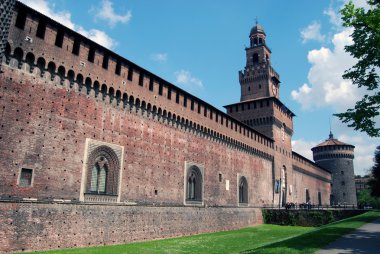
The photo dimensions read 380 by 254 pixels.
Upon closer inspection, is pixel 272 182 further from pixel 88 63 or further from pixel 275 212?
pixel 88 63

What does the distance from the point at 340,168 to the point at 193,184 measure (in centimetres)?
4430

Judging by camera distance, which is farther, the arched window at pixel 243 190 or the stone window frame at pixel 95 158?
the arched window at pixel 243 190

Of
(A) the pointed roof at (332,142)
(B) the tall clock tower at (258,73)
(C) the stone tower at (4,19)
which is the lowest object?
(C) the stone tower at (4,19)

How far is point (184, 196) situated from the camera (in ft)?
68.6

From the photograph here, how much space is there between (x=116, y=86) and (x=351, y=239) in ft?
42.2

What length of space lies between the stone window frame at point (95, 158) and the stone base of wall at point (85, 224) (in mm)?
405

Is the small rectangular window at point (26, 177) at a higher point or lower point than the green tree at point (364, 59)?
lower

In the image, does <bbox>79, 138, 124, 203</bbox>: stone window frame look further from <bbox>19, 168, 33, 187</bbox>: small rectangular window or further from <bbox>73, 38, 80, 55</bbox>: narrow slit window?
<bbox>73, 38, 80, 55</bbox>: narrow slit window

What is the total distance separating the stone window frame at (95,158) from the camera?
14570 millimetres

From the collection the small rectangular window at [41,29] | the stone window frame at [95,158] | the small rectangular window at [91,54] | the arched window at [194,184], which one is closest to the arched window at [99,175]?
the stone window frame at [95,158]

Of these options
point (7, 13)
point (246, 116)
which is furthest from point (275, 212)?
point (7, 13)

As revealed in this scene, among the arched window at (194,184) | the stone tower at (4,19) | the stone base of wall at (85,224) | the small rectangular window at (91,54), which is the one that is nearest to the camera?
the stone tower at (4,19)

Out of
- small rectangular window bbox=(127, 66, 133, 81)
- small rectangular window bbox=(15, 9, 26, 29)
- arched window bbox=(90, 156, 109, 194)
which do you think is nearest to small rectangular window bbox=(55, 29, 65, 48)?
small rectangular window bbox=(15, 9, 26, 29)

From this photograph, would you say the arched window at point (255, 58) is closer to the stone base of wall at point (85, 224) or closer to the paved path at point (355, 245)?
the stone base of wall at point (85, 224)
